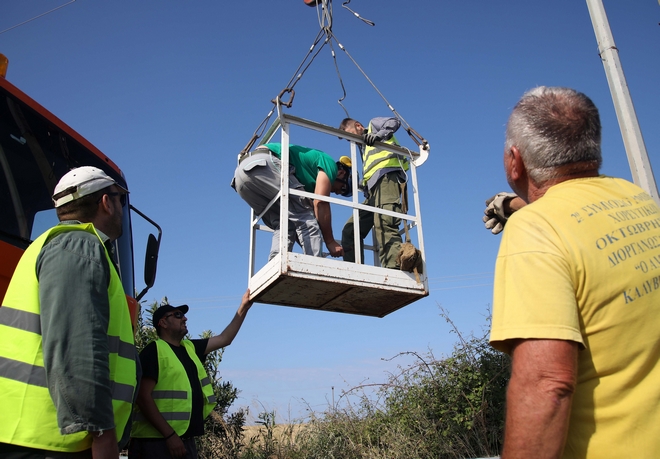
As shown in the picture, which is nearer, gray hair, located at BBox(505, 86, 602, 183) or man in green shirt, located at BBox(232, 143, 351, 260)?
gray hair, located at BBox(505, 86, 602, 183)

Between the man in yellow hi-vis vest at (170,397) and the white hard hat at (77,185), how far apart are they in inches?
84.0

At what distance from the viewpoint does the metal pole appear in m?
3.50

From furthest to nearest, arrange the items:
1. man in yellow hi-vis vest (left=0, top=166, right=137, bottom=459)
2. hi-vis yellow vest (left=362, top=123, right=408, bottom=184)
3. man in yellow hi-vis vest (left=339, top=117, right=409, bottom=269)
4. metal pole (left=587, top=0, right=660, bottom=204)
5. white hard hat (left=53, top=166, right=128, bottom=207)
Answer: hi-vis yellow vest (left=362, top=123, right=408, bottom=184), man in yellow hi-vis vest (left=339, top=117, right=409, bottom=269), metal pole (left=587, top=0, right=660, bottom=204), white hard hat (left=53, top=166, right=128, bottom=207), man in yellow hi-vis vest (left=0, top=166, right=137, bottom=459)

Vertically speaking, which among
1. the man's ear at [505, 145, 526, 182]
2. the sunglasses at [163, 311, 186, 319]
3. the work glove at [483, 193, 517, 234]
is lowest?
the man's ear at [505, 145, 526, 182]

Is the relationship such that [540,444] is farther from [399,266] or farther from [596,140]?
[399,266]

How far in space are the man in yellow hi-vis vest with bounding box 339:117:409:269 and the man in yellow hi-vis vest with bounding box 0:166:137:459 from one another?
359 centimetres

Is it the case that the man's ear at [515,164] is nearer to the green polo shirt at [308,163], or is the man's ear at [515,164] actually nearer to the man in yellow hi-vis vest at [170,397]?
the man in yellow hi-vis vest at [170,397]

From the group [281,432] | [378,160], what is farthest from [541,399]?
[281,432]

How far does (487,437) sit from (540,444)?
560cm

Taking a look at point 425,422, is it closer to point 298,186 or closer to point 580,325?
point 298,186

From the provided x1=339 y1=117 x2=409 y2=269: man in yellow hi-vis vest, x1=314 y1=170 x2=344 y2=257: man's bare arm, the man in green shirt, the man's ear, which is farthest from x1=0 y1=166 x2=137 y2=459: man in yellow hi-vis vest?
x1=339 y1=117 x2=409 y2=269: man in yellow hi-vis vest

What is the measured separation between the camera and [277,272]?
4.85 m

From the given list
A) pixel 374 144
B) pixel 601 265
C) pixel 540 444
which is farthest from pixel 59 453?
pixel 374 144

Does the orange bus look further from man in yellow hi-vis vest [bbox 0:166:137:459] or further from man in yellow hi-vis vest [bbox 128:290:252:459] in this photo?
man in yellow hi-vis vest [bbox 0:166:137:459]
